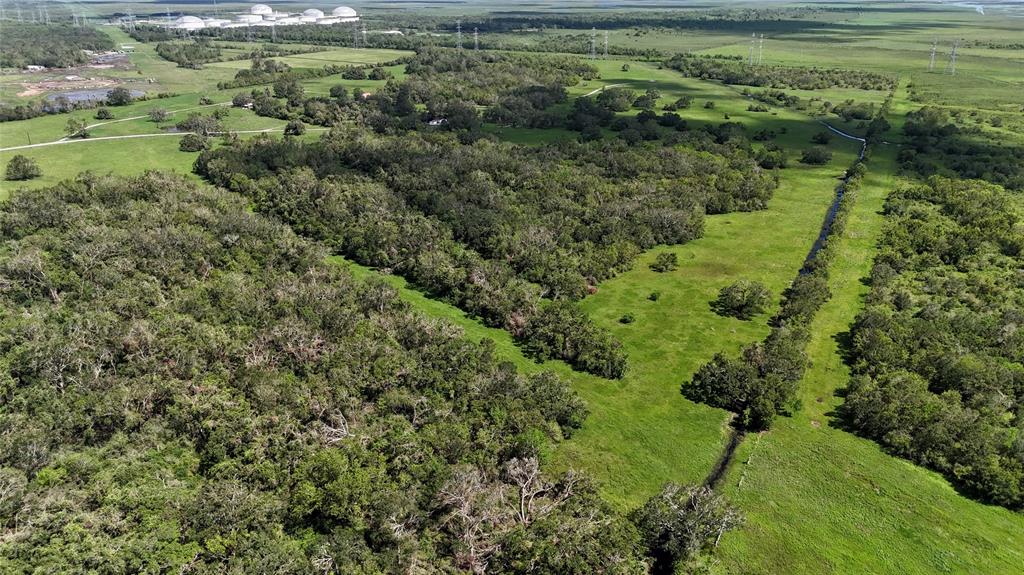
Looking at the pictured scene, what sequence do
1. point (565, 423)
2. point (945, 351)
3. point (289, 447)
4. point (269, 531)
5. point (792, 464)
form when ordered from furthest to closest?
point (945, 351)
point (565, 423)
point (792, 464)
point (289, 447)
point (269, 531)

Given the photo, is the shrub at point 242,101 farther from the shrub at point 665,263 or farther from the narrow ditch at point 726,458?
the narrow ditch at point 726,458

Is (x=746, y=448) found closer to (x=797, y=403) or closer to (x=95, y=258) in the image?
(x=797, y=403)

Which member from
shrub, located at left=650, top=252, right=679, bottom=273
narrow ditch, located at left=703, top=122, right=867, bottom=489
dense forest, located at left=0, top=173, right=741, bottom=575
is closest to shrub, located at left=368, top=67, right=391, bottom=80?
narrow ditch, located at left=703, top=122, right=867, bottom=489

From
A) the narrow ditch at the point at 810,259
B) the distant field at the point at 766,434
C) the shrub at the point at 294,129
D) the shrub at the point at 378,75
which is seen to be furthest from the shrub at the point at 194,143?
the narrow ditch at the point at 810,259

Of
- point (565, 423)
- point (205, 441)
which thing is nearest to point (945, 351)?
point (565, 423)

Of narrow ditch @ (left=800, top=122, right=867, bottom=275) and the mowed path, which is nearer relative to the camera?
the mowed path

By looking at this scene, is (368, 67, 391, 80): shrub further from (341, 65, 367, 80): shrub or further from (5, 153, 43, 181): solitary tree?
(5, 153, 43, 181): solitary tree
